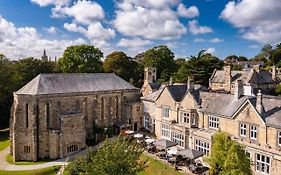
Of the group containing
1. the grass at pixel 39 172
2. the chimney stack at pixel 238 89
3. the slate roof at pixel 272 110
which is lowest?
the grass at pixel 39 172

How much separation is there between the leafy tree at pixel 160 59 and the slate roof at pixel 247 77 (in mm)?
26640

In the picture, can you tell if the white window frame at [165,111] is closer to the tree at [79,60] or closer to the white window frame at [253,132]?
the white window frame at [253,132]

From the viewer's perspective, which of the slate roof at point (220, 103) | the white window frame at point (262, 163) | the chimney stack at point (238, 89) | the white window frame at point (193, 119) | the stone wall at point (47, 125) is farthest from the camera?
the stone wall at point (47, 125)

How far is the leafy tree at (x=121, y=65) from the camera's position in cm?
8238

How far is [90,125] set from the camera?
155ft

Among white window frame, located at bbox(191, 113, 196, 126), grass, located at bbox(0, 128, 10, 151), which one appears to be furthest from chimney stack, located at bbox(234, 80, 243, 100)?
grass, located at bbox(0, 128, 10, 151)

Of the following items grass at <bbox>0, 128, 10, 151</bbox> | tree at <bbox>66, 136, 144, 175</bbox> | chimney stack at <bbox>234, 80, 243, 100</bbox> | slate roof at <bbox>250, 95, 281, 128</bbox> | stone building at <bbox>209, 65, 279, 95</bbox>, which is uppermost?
stone building at <bbox>209, 65, 279, 95</bbox>

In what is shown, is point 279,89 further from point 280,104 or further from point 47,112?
point 47,112

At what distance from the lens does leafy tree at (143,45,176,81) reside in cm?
9219

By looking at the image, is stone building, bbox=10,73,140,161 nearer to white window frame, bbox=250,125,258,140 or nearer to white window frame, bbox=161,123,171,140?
white window frame, bbox=161,123,171,140

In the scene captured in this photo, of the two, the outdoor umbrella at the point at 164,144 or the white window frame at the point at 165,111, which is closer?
the outdoor umbrella at the point at 164,144

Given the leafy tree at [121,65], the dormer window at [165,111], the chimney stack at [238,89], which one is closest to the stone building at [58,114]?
the dormer window at [165,111]

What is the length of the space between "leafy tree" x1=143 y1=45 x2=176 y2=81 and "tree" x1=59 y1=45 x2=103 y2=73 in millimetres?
21770

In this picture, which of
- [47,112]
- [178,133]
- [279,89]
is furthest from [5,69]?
[279,89]
